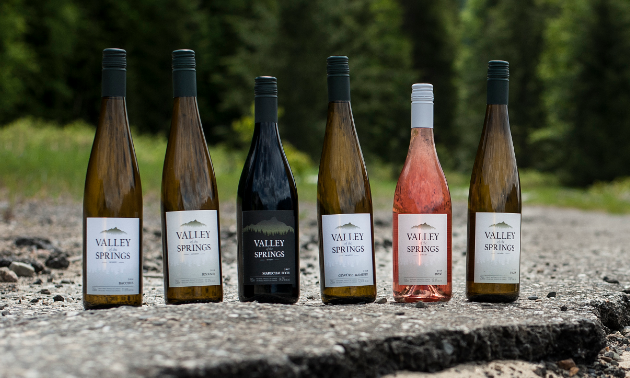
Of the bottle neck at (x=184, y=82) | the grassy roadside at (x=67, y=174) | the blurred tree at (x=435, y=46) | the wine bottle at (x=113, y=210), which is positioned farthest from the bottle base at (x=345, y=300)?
the blurred tree at (x=435, y=46)

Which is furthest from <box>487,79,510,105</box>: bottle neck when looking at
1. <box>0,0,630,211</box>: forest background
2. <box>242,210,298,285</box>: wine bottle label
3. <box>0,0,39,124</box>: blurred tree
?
<box>0,0,39,124</box>: blurred tree

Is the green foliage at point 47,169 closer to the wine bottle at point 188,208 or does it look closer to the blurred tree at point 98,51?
the wine bottle at point 188,208

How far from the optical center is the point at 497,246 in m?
3.02

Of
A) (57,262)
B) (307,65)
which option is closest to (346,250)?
(57,262)

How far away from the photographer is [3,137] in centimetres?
1305

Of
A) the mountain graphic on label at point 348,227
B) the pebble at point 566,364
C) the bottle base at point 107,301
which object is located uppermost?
the mountain graphic on label at point 348,227

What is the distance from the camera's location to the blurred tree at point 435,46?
38.7 m

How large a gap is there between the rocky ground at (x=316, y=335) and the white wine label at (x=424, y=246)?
170 millimetres

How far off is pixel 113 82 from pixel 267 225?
995 mm

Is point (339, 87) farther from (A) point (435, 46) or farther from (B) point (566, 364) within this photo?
(A) point (435, 46)

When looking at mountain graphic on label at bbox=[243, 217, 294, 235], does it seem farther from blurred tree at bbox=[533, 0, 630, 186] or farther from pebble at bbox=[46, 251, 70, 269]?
blurred tree at bbox=[533, 0, 630, 186]

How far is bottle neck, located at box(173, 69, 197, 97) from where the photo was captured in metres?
2.97

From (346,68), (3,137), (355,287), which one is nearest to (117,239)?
(355,287)

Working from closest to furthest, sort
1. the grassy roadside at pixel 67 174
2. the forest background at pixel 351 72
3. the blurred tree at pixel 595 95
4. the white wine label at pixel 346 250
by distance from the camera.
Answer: the white wine label at pixel 346 250 → the grassy roadside at pixel 67 174 → the blurred tree at pixel 595 95 → the forest background at pixel 351 72
